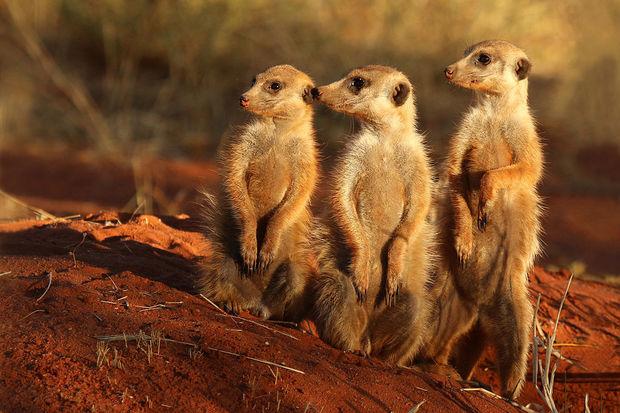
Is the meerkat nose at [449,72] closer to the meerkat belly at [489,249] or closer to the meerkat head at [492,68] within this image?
the meerkat head at [492,68]

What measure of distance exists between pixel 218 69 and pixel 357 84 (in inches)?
276

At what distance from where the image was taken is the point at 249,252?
4.81m

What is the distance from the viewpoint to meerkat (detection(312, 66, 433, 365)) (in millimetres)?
4676

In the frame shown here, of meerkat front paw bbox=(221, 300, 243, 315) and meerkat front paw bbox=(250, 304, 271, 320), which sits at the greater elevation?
meerkat front paw bbox=(221, 300, 243, 315)

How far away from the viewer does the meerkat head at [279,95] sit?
505cm

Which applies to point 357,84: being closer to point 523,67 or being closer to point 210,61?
point 523,67

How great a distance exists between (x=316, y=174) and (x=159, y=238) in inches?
58.6

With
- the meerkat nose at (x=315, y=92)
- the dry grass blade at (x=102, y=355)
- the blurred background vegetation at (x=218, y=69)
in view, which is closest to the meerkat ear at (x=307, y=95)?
the meerkat nose at (x=315, y=92)

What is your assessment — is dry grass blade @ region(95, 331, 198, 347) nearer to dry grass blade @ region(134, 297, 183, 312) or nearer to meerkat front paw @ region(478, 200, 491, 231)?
dry grass blade @ region(134, 297, 183, 312)

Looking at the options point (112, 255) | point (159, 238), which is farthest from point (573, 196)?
point (112, 255)

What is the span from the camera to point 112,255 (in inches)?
207

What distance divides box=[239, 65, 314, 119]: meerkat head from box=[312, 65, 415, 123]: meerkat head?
19 centimetres

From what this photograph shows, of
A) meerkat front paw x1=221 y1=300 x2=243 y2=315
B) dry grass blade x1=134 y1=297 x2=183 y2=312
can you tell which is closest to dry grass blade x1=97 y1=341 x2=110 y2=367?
dry grass blade x1=134 y1=297 x2=183 y2=312

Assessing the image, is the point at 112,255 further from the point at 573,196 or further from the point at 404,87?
the point at 573,196
